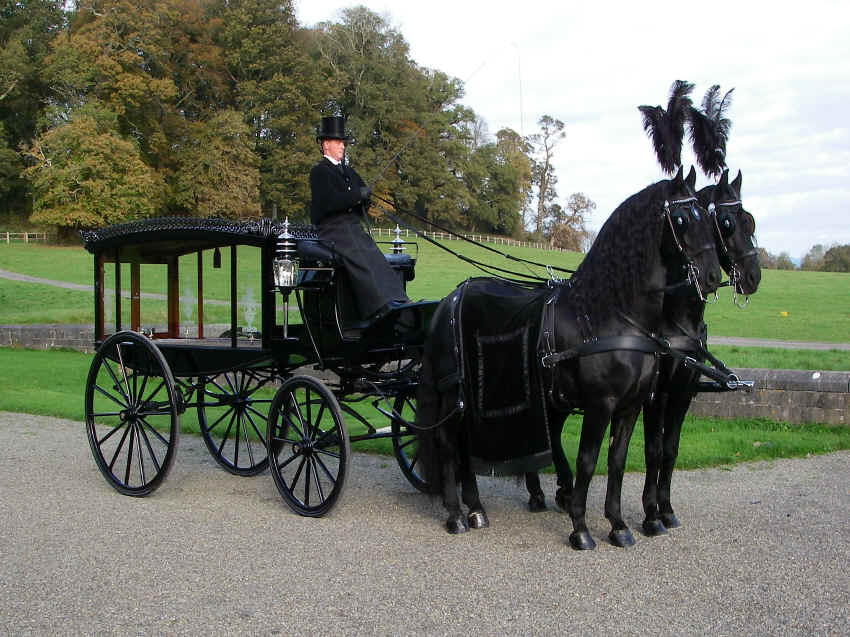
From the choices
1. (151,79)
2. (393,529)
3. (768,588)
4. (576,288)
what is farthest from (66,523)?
(151,79)

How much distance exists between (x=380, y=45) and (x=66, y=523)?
64.4m

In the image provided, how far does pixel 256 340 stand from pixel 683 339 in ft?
12.2

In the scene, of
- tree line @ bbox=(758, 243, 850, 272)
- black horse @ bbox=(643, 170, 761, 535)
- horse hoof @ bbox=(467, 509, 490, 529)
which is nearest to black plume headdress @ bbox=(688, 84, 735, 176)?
black horse @ bbox=(643, 170, 761, 535)

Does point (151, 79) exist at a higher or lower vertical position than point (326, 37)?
lower

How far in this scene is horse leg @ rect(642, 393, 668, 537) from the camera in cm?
564

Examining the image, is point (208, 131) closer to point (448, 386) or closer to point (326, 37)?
point (326, 37)

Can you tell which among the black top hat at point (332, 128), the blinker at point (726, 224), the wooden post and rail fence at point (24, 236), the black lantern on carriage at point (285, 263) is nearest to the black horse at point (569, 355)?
the blinker at point (726, 224)

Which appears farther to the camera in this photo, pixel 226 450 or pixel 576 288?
pixel 226 450

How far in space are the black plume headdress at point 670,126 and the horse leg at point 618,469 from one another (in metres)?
1.90

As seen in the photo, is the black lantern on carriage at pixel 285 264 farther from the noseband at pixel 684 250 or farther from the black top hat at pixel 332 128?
the noseband at pixel 684 250

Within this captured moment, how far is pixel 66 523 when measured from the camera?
19.5 ft

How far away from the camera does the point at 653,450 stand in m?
5.79

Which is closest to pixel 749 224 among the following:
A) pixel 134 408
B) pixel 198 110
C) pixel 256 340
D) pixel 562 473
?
pixel 562 473

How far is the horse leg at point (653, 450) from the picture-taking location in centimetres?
564
